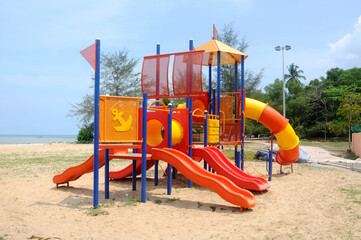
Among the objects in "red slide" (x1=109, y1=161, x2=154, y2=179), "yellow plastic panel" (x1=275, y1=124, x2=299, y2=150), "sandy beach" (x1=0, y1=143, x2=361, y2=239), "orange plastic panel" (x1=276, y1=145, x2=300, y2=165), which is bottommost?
"sandy beach" (x1=0, y1=143, x2=361, y2=239)

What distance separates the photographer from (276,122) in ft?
36.7

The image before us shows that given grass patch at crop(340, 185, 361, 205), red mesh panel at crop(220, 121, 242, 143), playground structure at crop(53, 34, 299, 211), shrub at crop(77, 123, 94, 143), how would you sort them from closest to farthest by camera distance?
playground structure at crop(53, 34, 299, 211), grass patch at crop(340, 185, 361, 205), red mesh panel at crop(220, 121, 242, 143), shrub at crop(77, 123, 94, 143)

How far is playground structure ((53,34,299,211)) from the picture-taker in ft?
22.5

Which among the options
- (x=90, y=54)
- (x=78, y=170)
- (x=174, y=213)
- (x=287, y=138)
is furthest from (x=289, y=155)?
(x=90, y=54)

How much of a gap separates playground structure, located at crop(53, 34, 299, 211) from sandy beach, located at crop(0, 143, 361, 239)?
0.41 meters

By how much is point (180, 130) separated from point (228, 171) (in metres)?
1.63

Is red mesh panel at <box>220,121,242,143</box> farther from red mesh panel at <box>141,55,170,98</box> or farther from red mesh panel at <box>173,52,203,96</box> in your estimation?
red mesh panel at <box>141,55,170,98</box>

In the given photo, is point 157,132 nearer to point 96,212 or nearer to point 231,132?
point 231,132

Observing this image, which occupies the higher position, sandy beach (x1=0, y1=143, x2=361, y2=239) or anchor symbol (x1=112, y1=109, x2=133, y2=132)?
anchor symbol (x1=112, y1=109, x2=133, y2=132)

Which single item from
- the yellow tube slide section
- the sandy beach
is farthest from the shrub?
the yellow tube slide section

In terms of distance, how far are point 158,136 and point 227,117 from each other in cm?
299

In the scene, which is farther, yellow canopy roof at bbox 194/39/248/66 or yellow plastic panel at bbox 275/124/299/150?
yellow plastic panel at bbox 275/124/299/150

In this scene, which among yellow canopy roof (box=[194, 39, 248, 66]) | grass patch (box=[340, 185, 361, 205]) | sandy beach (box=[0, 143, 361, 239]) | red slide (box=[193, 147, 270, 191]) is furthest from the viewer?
yellow canopy roof (box=[194, 39, 248, 66])

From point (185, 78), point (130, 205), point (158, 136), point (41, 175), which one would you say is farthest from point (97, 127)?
point (41, 175)
